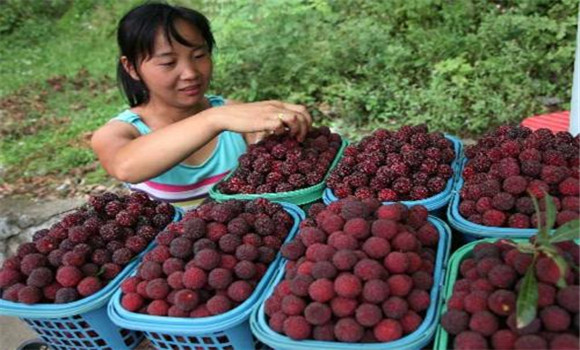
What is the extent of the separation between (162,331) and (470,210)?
2.66ft

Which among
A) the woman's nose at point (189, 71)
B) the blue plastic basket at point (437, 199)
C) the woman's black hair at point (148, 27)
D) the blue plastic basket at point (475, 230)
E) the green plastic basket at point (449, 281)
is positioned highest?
the woman's black hair at point (148, 27)

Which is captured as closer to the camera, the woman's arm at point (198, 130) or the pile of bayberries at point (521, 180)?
the pile of bayberries at point (521, 180)

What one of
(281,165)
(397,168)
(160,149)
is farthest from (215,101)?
(397,168)

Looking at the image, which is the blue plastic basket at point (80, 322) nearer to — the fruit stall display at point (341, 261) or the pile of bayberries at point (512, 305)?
the fruit stall display at point (341, 261)

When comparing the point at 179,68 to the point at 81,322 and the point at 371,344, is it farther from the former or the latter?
the point at 371,344

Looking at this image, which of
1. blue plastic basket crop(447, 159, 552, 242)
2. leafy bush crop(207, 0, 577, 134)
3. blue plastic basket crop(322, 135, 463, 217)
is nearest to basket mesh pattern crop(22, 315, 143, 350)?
blue plastic basket crop(322, 135, 463, 217)

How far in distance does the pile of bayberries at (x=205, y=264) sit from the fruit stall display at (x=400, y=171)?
0.96ft

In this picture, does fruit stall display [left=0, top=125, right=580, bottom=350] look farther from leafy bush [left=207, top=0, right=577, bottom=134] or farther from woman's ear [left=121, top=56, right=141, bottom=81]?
leafy bush [left=207, top=0, right=577, bottom=134]

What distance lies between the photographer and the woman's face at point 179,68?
2.05m

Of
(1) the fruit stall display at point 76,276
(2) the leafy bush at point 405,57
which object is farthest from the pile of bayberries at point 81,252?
(2) the leafy bush at point 405,57

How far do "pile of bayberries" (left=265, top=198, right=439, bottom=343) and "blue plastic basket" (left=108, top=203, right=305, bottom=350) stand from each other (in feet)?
0.25

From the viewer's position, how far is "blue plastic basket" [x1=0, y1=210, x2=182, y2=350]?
53.9 inches

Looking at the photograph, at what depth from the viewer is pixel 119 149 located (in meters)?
2.02

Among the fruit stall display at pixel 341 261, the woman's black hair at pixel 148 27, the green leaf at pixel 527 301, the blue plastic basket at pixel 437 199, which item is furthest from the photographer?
the woman's black hair at pixel 148 27
